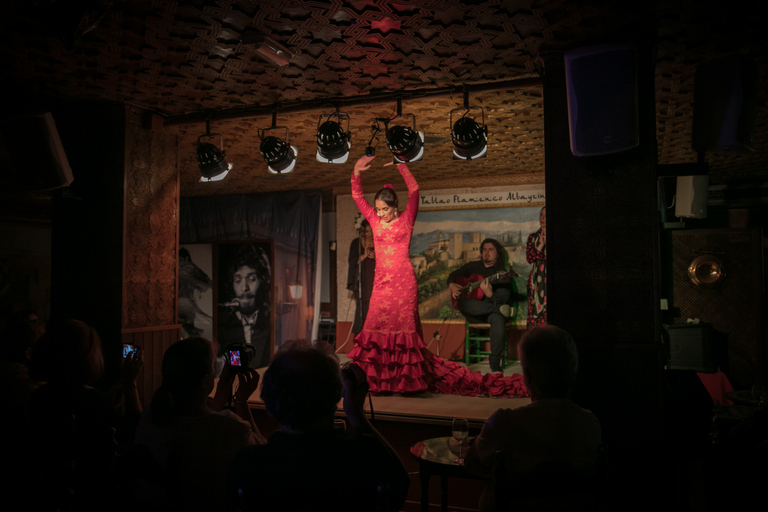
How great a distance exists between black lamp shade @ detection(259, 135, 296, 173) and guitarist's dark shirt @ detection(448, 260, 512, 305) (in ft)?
10.4

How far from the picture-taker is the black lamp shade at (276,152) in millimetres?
4316

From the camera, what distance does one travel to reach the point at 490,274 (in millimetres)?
7234

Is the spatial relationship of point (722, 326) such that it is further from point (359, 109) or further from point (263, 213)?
point (263, 213)

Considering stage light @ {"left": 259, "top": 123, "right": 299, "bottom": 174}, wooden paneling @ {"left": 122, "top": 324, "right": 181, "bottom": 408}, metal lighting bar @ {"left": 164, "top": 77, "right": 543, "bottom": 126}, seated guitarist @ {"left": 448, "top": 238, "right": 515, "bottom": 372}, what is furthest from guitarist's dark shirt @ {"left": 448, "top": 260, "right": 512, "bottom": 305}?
wooden paneling @ {"left": 122, "top": 324, "right": 181, "bottom": 408}

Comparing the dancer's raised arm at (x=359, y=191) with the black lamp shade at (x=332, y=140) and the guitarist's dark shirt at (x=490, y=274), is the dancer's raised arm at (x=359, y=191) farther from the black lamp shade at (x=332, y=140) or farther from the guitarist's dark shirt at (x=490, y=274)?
the guitarist's dark shirt at (x=490, y=274)

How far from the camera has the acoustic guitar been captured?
663 centimetres

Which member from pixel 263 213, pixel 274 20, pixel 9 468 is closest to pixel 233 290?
pixel 263 213

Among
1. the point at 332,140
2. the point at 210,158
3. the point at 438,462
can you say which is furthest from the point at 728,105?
the point at 210,158

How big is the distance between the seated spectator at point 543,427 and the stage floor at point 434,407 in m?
1.95

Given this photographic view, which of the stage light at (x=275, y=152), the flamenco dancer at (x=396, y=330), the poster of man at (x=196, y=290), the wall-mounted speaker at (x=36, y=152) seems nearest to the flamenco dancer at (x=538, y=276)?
the flamenco dancer at (x=396, y=330)

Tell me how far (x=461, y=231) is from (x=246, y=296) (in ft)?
11.3

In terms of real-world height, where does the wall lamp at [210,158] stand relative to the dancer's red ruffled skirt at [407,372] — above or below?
above

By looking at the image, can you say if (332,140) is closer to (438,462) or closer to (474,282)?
(438,462)

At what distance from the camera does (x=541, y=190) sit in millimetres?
7141
